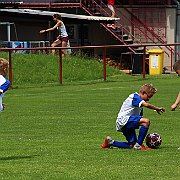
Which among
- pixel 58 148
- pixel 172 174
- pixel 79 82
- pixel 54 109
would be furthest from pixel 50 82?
pixel 172 174

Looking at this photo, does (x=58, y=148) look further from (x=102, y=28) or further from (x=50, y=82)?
(x=102, y=28)

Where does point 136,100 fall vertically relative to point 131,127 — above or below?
above

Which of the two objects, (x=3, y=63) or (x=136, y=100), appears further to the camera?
(x=136, y=100)

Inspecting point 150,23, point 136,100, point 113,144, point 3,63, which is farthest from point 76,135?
point 150,23

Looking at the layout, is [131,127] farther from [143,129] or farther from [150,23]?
[150,23]

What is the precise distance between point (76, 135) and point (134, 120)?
2.23 meters

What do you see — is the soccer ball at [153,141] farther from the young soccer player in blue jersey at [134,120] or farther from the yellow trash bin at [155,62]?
the yellow trash bin at [155,62]

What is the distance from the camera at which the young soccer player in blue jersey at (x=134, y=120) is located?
12.2 meters

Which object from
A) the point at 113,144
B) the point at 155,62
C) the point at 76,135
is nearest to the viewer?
the point at 113,144

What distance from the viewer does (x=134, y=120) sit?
1239 cm

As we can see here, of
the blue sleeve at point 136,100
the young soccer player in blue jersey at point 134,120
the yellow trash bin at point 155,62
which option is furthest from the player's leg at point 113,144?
the yellow trash bin at point 155,62

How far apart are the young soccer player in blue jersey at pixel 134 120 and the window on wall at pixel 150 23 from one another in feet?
87.0

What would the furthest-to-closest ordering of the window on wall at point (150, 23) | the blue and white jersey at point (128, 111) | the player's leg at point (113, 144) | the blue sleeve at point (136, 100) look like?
the window on wall at point (150, 23) → the player's leg at point (113, 144) → the blue and white jersey at point (128, 111) → the blue sleeve at point (136, 100)

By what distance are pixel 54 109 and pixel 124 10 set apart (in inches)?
832
